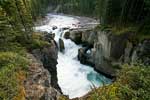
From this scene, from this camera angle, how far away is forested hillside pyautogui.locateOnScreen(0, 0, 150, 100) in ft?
40.8

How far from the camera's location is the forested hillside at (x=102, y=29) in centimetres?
1244

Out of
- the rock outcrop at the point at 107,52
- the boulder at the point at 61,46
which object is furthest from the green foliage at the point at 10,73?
the boulder at the point at 61,46

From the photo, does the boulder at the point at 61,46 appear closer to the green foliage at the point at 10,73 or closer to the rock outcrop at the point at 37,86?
the rock outcrop at the point at 37,86

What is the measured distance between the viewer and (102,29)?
37.1 m

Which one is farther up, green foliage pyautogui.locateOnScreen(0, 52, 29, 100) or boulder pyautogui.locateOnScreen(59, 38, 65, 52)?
green foliage pyautogui.locateOnScreen(0, 52, 29, 100)

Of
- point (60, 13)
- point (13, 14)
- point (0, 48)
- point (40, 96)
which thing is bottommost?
point (60, 13)

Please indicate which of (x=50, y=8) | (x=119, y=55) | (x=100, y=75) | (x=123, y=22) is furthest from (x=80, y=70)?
(x=50, y=8)

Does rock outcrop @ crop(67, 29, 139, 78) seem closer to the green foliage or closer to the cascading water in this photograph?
the cascading water

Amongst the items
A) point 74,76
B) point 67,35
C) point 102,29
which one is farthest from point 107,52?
point 67,35

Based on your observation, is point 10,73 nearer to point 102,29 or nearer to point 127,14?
point 102,29

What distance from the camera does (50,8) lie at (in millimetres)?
101688

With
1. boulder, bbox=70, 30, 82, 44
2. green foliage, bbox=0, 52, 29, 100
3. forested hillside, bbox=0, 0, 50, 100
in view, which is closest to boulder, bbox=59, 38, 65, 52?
boulder, bbox=70, 30, 82, 44

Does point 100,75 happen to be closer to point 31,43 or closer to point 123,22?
point 123,22

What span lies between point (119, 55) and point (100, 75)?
506 centimetres
